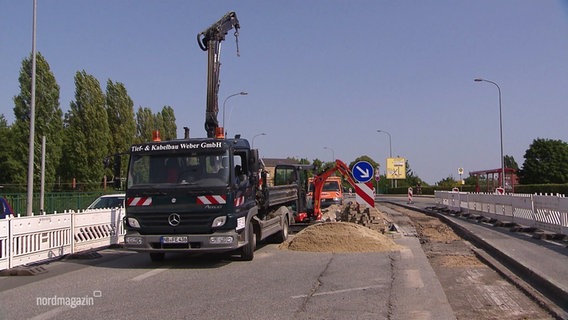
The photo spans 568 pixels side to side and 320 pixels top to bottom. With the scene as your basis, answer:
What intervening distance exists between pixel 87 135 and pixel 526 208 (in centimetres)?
3726

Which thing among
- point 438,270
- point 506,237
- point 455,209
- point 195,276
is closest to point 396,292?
point 438,270

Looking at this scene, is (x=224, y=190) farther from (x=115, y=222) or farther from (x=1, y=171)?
(x=1, y=171)

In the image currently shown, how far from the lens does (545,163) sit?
250ft

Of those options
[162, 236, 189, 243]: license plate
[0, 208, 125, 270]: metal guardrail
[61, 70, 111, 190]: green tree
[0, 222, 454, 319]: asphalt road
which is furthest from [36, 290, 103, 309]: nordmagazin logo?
[61, 70, 111, 190]: green tree

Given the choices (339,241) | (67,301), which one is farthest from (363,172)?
(67,301)

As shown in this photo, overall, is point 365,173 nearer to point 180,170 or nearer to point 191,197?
point 180,170

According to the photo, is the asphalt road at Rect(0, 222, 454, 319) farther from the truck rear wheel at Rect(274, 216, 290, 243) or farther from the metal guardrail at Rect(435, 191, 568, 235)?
the metal guardrail at Rect(435, 191, 568, 235)

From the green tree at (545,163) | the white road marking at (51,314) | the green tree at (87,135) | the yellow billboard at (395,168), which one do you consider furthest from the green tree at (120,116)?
the green tree at (545,163)

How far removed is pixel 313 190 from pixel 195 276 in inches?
439

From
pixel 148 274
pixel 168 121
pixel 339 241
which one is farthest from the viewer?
pixel 168 121

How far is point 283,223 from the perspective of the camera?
15.4m

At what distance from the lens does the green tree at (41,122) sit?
3884 cm

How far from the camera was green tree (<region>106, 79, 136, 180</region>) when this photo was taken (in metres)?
50.2

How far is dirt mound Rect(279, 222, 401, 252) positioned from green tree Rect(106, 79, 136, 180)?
3861 cm
